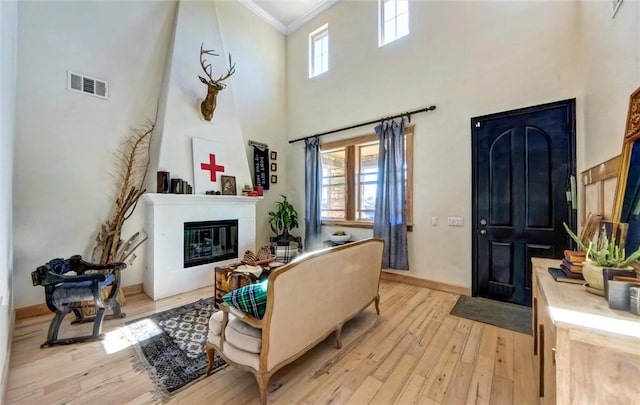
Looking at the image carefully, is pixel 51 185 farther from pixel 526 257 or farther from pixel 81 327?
pixel 526 257

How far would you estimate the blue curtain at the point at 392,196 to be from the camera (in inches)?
146

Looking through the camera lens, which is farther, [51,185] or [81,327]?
[51,185]

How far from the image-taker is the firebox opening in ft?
11.7

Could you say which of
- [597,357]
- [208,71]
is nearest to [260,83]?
[208,71]

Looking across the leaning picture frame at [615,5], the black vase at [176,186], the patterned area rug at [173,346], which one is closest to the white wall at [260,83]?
the black vase at [176,186]

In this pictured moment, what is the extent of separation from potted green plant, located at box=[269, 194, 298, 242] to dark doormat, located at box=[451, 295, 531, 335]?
9.94 ft

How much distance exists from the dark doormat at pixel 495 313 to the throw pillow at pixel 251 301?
7.45 ft

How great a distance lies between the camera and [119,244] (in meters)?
3.18

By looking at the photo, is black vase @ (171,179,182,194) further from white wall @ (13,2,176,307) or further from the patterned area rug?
the patterned area rug

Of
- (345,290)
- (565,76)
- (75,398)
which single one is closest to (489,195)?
(565,76)

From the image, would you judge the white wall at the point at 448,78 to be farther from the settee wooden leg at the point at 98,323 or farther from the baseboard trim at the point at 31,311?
the baseboard trim at the point at 31,311

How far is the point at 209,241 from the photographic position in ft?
12.5

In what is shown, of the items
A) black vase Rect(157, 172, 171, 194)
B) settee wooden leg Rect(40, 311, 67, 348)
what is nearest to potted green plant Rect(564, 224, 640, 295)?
settee wooden leg Rect(40, 311, 67, 348)

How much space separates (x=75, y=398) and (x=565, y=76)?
16.6 feet
